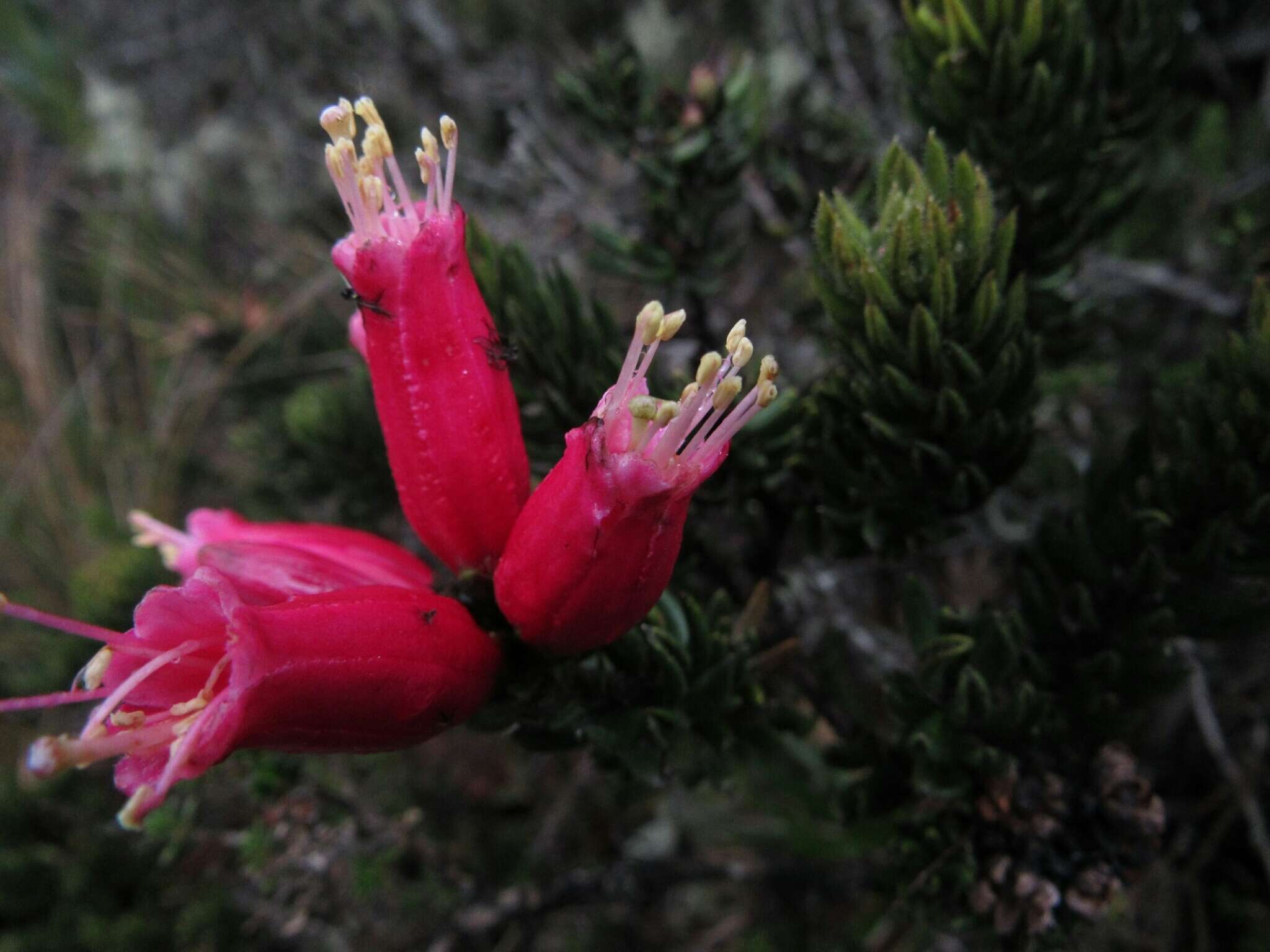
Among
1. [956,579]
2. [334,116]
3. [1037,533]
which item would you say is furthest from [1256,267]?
[334,116]

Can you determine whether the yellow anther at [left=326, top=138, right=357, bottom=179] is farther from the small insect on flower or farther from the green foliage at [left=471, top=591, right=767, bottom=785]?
the green foliage at [left=471, top=591, right=767, bottom=785]

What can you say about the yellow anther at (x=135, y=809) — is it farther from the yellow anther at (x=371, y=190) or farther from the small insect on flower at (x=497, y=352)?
the yellow anther at (x=371, y=190)

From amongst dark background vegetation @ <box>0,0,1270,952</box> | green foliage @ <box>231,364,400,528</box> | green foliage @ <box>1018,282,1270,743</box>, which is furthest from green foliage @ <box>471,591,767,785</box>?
green foliage @ <box>231,364,400,528</box>

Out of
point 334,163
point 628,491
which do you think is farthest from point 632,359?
point 334,163

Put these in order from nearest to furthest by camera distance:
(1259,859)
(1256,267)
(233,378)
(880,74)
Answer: (1256,267) < (1259,859) < (880,74) < (233,378)

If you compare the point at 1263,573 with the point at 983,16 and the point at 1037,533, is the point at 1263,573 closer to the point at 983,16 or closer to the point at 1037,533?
the point at 1037,533
